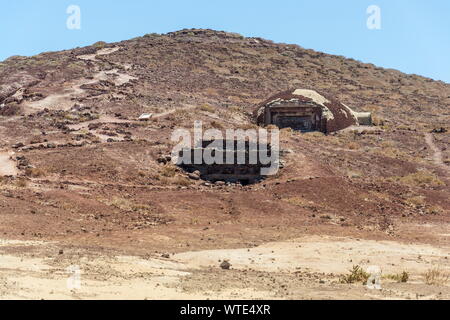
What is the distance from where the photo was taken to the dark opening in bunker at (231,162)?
3231cm

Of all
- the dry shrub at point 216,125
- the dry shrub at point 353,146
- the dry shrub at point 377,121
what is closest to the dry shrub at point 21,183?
the dry shrub at point 216,125

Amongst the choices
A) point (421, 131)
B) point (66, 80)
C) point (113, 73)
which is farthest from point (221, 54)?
point (421, 131)

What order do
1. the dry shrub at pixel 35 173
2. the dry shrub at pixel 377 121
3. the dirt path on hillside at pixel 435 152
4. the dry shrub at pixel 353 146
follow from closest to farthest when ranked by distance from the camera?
the dry shrub at pixel 35 173, the dirt path on hillside at pixel 435 152, the dry shrub at pixel 353 146, the dry shrub at pixel 377 121

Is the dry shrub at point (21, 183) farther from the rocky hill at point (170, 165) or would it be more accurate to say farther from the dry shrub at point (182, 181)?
the dry shrub at point (182, 181)

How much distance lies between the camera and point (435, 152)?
152 feet

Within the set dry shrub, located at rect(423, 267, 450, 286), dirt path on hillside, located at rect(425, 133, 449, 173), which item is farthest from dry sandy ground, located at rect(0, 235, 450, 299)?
dirt path on hillside, located at rect(425, 133, 449, 173)

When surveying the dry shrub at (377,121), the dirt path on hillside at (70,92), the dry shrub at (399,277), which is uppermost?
the dirt path on hillside at (70,92)

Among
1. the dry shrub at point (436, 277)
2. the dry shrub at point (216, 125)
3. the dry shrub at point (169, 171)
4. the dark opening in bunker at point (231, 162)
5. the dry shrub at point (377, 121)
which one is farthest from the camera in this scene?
the dry shrub at point (377, 121)

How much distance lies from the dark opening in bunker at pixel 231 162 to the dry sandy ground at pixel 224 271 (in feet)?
37.0

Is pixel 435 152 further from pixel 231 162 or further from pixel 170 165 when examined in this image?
pixel 170 165

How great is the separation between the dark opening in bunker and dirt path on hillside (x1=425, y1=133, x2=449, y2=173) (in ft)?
49.9

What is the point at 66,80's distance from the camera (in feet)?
188

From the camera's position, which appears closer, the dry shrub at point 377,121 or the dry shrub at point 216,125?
the dry shrub at point 216,125

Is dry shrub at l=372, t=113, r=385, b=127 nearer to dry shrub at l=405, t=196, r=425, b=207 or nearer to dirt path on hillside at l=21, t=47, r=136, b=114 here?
dirt path on hillside at l=21, t=47, r=136, b=114
